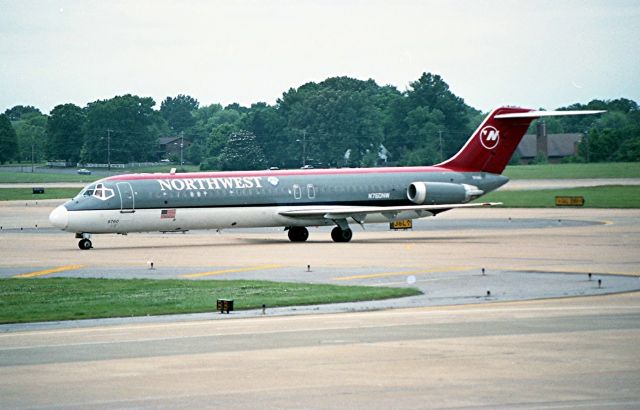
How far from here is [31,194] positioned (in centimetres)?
12731

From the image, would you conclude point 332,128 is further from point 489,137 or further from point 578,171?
point 489,137

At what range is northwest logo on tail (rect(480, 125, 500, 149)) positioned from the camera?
192 ft

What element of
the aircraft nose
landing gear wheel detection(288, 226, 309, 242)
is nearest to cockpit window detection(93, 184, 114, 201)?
the aircraft nose

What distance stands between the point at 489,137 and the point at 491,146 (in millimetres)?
444

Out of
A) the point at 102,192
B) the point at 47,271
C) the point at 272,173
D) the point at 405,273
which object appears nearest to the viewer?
the point at 405,273

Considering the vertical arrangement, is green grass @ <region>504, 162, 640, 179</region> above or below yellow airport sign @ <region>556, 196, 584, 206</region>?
above

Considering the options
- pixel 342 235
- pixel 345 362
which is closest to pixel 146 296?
pixel 345 362

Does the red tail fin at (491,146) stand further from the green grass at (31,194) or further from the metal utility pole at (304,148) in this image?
the metal utility pole at (304,148)

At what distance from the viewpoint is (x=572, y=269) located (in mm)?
37750

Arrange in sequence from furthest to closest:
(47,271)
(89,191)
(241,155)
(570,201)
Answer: (241,155) → (570,201) → (89,191) → (47,271)

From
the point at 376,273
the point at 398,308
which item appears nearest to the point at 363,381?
the point at 398,308

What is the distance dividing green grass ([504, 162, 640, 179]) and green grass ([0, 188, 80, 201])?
5064cm

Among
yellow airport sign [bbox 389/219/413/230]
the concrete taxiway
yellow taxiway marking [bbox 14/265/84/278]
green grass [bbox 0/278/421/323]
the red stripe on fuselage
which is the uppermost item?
the red stripe on fuselage

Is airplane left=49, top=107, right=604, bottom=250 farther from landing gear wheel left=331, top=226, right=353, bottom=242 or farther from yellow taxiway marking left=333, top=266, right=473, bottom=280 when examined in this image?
yellow taxiway marking left=333, top=266, right=473, bottom=280
